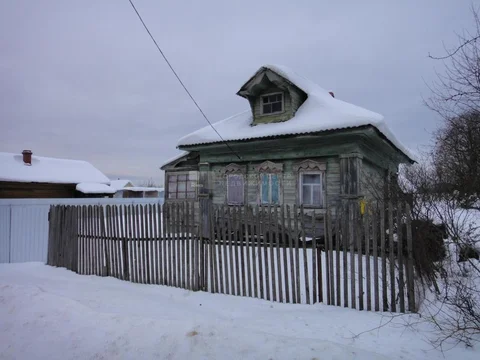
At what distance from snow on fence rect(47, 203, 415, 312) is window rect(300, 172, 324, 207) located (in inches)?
159

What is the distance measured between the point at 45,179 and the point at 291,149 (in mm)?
22802

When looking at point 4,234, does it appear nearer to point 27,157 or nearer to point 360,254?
point 360,254

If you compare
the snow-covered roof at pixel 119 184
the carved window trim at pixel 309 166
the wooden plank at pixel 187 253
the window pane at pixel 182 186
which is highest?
the snow-covered roof at pixel 119 184

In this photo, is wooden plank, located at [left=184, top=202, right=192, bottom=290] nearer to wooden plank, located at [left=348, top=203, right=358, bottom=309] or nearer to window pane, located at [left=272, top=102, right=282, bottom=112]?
wooden plank, located at [left=348, top=203, right=358, bottom=309]

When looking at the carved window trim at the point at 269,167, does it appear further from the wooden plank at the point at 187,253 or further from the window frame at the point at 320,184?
the wooden plank at the point at 187,253

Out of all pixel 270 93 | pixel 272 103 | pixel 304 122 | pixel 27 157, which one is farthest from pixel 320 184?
pixel 27 157

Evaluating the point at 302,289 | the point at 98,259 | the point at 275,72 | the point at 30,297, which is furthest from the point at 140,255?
the point at 275,72

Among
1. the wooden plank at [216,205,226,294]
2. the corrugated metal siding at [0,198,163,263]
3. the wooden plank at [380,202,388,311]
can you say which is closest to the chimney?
the corrugated metal siding at [0,198,163,263]

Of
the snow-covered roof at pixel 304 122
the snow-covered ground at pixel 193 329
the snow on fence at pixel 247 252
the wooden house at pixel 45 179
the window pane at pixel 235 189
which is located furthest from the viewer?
the wooden house at pixel 45 179

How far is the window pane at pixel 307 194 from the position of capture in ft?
34.2

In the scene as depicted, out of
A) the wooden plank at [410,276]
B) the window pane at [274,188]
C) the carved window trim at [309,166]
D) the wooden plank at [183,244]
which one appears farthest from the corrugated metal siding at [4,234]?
the wooden plank at [410,276]

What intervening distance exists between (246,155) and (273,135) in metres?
1.78

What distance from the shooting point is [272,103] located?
11789 millimetres

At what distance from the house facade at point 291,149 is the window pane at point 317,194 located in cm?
4
